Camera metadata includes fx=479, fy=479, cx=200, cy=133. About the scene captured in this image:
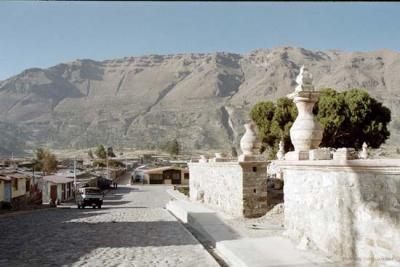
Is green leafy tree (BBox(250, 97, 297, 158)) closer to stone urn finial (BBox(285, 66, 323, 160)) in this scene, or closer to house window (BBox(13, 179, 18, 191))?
house window (BBox(13, 179, 18, 191))

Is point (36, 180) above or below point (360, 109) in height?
below

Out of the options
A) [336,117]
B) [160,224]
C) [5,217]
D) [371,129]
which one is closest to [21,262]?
[160,224]

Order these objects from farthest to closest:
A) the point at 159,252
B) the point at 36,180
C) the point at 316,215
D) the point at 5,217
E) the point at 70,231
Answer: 1. the point at 36,180
2. the point at 5,217
3. the point at 70,231
4. the point at 159,252
5. the point at 316,215

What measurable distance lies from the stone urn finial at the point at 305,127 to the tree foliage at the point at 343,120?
29958 mm

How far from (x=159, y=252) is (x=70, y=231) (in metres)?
6.47

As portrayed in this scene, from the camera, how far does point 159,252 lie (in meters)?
12.3

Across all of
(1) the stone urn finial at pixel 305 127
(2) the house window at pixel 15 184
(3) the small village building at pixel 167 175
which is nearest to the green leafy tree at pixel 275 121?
(2) the house window at pixel 15 184

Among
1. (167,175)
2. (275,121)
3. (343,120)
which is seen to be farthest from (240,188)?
(167,175)

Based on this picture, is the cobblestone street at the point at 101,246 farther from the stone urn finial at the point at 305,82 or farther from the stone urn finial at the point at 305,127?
the stone urn finial at the point at 305,82

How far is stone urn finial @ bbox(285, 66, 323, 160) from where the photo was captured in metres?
11.5

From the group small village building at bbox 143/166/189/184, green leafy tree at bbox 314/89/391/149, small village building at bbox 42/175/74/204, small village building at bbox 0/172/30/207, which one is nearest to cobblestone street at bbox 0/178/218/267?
small village building at bbox 0/172/30/207

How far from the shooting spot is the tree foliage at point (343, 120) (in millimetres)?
41062

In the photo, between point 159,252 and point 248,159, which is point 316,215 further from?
point 248,159

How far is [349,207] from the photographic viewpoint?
29.3ft
